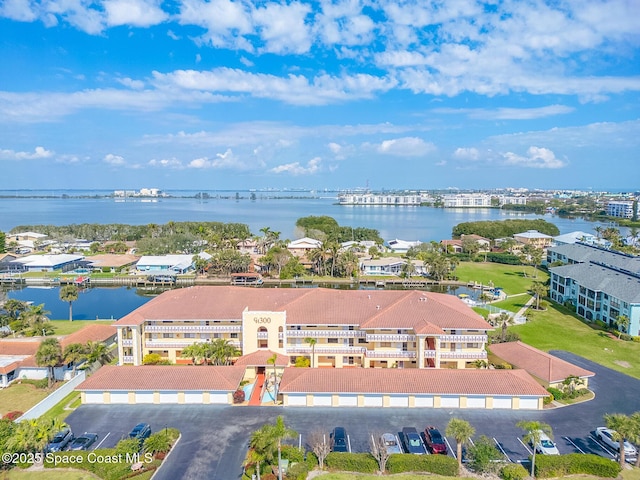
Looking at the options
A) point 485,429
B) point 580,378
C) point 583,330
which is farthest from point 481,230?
point 485,429

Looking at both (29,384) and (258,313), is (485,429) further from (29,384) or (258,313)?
(29,384)

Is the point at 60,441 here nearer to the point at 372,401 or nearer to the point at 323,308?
the point at 372,401

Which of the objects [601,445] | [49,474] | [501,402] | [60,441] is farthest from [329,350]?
[49,474]

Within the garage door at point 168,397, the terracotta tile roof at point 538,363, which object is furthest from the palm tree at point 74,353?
the terracotta tile roof at point 538,363

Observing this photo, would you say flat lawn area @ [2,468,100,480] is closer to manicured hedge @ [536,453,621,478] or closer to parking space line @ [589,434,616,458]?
manicured hedge @ [536,453,621,478]

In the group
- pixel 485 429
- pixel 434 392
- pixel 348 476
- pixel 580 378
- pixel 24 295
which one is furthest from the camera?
pixel 24 295
